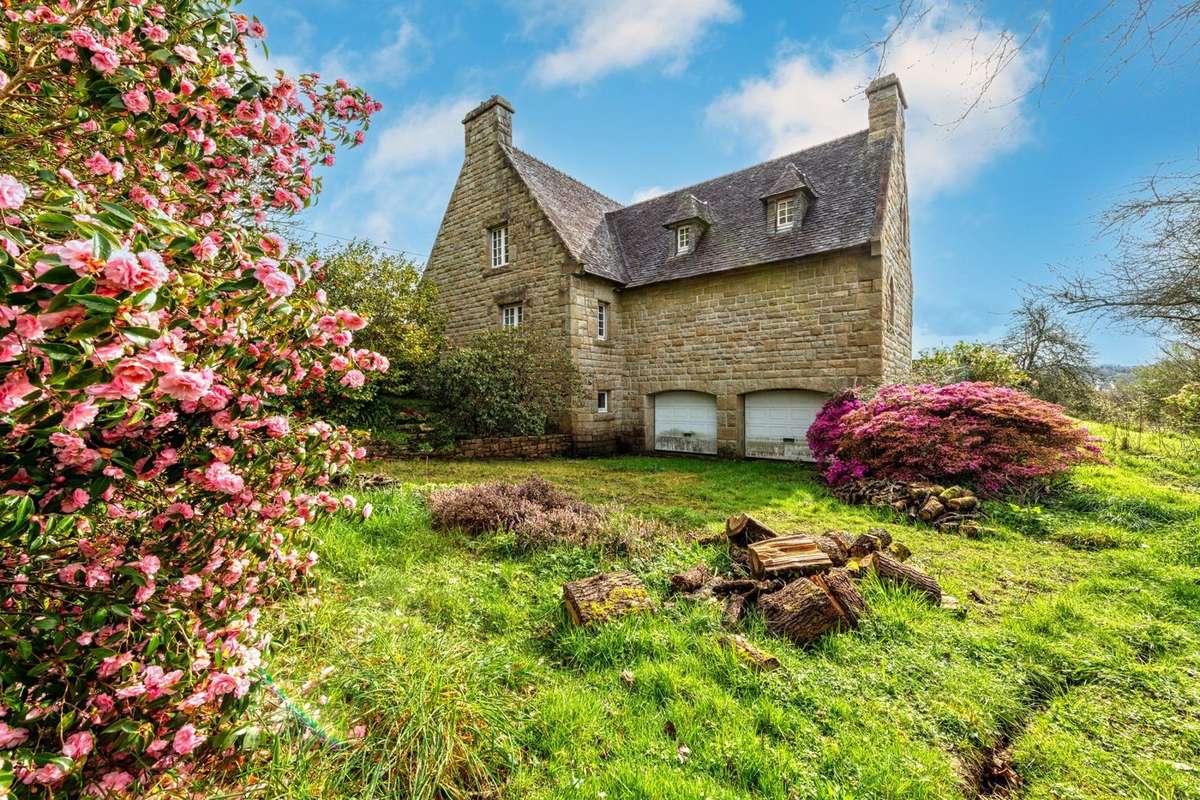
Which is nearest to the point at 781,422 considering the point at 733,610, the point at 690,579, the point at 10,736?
the point at 690,579

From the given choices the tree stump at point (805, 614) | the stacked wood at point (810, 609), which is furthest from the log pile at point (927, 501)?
the tree stump at point (805, 614)

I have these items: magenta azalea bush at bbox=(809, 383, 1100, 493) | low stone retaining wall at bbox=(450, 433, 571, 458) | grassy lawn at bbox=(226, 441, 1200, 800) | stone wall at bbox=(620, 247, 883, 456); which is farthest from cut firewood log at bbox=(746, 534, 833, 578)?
low stone retaining wall at bbox=(450, 433, 571, 458)

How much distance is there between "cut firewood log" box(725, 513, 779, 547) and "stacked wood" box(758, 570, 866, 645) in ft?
3.24

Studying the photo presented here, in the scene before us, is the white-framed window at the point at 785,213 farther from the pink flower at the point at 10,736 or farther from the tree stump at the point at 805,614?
the pink flower at the point at 10,736

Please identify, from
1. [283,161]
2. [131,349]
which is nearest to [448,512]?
[283,161]

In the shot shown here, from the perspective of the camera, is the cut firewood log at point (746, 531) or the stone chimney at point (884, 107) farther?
the stone chimney at point (884, 107)

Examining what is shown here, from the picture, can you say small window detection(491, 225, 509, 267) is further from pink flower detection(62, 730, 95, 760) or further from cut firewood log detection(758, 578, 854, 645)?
pink flower detection(62, 730, 95, 760)

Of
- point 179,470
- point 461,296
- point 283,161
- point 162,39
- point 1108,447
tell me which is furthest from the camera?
point 461,296

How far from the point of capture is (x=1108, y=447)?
1076cm

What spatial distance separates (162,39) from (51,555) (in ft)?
6.77

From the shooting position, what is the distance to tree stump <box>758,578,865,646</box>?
10.4 ft

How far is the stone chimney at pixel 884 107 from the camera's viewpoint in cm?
1145

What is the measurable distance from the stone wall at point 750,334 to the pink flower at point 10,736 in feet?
38.3

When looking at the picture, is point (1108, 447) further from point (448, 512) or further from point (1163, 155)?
point (448, 512)
